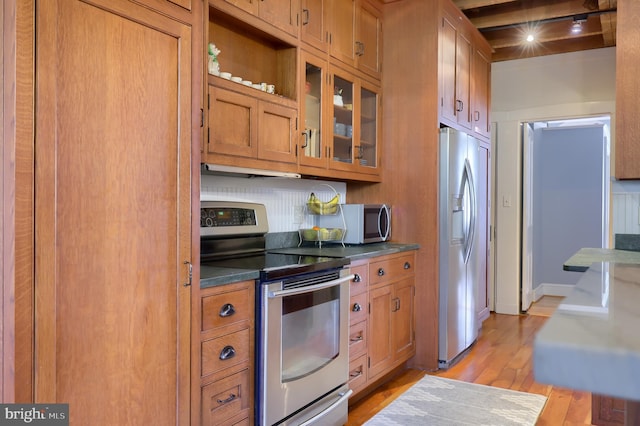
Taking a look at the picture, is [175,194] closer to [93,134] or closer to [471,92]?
[93,134]

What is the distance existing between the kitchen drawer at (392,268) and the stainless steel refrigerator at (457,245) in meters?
0.24

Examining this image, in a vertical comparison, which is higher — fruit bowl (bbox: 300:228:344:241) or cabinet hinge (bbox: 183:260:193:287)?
fruit bowl (bbox: 300:228:344:241)

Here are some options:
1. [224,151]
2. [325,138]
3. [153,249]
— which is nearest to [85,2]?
[153,249]

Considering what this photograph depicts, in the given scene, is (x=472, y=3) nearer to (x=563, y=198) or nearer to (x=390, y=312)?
(x=390, y=312)

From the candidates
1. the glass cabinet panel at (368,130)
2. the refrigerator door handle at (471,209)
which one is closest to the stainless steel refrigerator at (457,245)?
the refrigerator door handle at (471,209)

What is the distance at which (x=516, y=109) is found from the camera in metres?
5.36

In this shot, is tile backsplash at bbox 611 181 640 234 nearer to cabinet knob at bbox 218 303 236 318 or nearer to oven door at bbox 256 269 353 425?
oven door at bbox 256 269 353 425

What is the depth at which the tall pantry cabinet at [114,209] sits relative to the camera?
4.28ft

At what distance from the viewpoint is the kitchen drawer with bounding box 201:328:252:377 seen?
183 centimetres

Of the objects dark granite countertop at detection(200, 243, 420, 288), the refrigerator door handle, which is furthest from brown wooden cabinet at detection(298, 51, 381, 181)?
the refrigerator door handle

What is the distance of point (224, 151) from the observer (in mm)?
2279

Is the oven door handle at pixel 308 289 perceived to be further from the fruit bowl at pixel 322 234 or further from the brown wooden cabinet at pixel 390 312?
the fruit bowl at pixel 322 234

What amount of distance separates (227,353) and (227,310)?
6.7 inches

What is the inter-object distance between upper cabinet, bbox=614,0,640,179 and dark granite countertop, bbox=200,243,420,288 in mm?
1363
